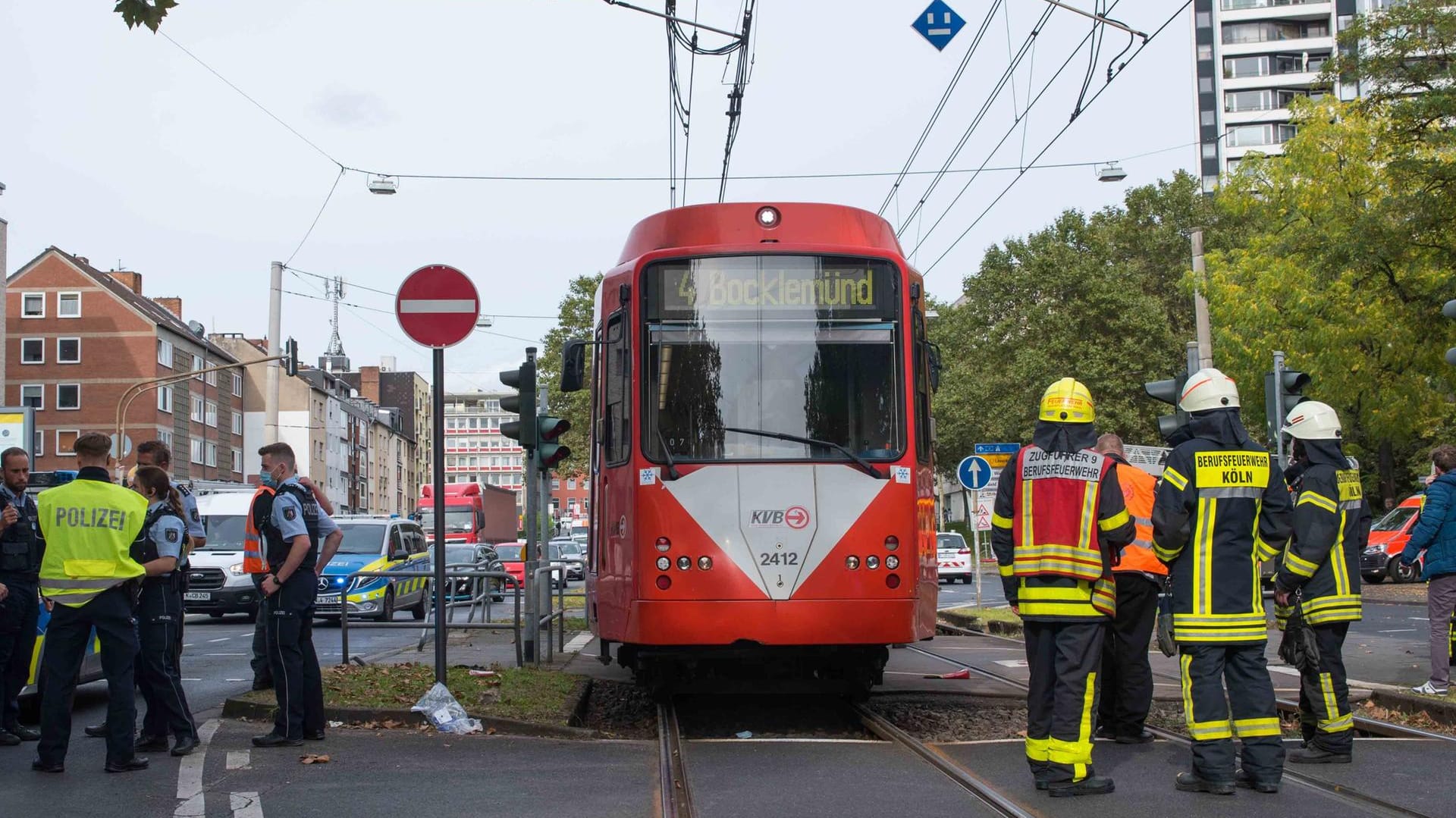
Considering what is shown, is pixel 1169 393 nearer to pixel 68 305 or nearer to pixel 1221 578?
pixel 1221 578

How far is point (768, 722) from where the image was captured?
1077cm

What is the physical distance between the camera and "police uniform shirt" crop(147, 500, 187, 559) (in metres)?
8.68

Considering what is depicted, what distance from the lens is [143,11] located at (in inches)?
284

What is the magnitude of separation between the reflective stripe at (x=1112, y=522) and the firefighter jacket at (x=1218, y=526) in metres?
0.15

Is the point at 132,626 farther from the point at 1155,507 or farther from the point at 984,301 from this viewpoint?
the point at 984,301

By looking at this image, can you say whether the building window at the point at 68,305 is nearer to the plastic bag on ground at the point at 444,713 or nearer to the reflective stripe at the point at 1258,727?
the plastic bag on ground at the point at 444,713

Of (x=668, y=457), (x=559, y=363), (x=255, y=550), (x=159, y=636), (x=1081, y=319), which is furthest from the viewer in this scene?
(x=559, y=363)

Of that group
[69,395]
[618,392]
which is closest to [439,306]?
[618,392]

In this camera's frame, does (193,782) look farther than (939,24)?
No

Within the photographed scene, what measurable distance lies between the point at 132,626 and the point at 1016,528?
15.3 feet

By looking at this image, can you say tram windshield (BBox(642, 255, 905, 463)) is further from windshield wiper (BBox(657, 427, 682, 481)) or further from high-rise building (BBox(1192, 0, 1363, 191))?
high-rise building (BBox(1192, 0, 1363, 191))

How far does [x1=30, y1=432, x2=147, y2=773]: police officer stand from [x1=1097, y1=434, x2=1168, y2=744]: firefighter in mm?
5443

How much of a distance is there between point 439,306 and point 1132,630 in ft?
15.6

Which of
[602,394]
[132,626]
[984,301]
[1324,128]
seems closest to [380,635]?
[602,394]
